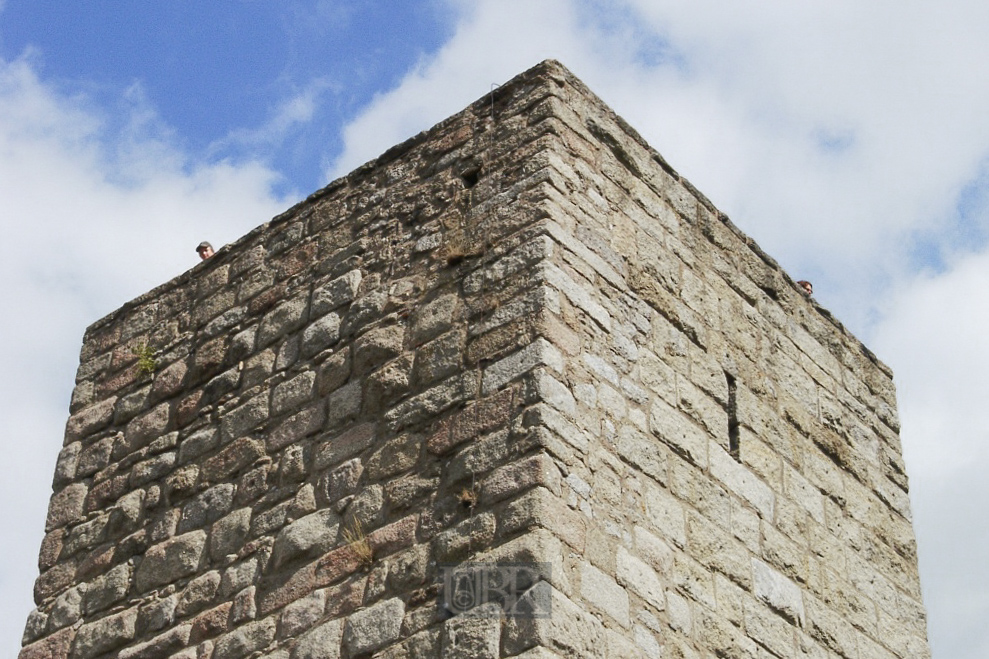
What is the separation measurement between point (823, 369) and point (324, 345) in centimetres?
239

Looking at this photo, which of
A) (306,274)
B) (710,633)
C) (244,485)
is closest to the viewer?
(710,633)

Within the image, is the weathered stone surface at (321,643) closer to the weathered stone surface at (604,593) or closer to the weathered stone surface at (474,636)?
the weathered stone surface at (474,636)

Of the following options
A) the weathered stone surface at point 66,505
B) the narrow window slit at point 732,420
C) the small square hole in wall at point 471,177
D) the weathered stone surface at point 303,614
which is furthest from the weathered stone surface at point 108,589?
the narrow window slit at point 732,420

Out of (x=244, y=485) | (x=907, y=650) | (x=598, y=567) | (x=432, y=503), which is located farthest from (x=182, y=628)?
(x=907, y=650)

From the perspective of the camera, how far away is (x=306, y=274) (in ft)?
22.9

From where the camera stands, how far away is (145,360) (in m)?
7.36

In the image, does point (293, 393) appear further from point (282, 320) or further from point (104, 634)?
point (104, 634)

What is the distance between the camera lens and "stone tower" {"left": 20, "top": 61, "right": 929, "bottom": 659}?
5.52 meters

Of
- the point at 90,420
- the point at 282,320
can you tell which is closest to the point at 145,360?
the point at 90,420

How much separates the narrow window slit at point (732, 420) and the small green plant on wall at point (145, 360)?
2.55 meters

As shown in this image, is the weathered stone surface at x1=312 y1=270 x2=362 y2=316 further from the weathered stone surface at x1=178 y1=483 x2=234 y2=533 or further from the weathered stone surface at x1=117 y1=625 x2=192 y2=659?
the weathered stone surface at x1=117 y1=625 x2=192 y2=659

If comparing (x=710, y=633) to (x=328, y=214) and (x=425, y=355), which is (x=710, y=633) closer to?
(x=425, y=355)

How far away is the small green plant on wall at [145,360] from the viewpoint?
7.32 metres

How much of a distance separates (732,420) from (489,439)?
1416mm
